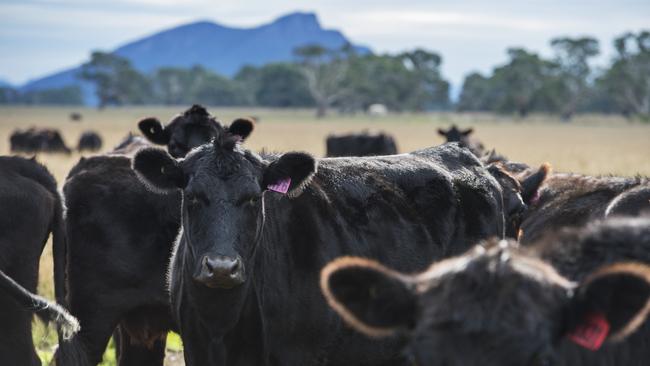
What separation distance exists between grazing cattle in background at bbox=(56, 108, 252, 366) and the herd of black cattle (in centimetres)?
1

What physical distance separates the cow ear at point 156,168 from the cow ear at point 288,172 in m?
0.54

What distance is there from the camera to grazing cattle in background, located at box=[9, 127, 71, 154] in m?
34.9

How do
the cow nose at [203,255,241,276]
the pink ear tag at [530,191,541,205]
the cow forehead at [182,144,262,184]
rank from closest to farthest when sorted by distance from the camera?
the cow nose at [203,255,241,276] < the cow forehead at [182,144,262,184] < the pink ear tag at [530,191,541,205]

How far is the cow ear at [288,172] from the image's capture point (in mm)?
5273

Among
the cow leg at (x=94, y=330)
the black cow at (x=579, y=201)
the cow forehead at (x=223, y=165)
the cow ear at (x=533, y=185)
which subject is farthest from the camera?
the cow ear at (x=533, y=185)

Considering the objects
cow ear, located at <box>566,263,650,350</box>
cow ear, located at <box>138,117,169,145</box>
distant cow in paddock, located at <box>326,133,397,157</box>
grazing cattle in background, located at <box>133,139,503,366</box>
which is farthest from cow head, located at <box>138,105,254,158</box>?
distant cow in paddock, located at <box>326,133,397,157</box>

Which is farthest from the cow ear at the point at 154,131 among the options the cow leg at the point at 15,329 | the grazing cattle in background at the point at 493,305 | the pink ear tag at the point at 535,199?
the grazing cattle in background at the point at 493,305

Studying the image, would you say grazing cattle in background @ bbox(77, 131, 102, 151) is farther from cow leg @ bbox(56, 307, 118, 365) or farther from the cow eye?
the cow eye

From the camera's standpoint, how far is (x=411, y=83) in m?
116

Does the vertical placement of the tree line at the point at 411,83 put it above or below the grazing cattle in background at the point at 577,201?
below

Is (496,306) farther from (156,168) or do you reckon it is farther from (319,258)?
(156,168)

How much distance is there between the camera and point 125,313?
6523 millimetres

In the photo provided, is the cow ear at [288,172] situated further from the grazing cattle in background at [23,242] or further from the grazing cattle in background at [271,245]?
the grazing cattle in background at [23,242]

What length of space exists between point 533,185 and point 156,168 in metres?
4.36
